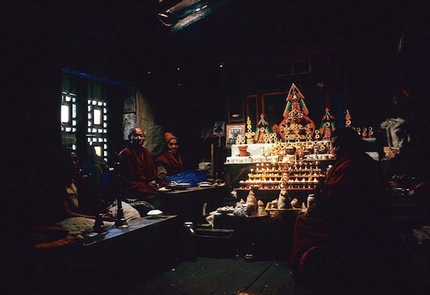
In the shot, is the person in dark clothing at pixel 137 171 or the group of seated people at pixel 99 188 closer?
the group of seated people at pixel 99 188

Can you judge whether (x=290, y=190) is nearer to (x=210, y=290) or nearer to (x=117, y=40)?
(x=210, y=290)

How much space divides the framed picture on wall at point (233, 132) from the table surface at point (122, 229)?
4.62 meters

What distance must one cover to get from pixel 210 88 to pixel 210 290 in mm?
7434

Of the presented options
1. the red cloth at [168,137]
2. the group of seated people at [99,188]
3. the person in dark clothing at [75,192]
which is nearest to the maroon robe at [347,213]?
the group of seated people at [99,188]

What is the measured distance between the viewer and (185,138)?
11.0 meters

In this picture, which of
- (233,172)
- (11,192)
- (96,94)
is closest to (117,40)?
(96,94)

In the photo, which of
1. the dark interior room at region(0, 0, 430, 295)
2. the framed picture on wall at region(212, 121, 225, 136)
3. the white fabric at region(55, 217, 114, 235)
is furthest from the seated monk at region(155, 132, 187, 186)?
the white fabric at region(55, 217, 114, 235)

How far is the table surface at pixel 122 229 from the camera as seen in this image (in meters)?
4.26

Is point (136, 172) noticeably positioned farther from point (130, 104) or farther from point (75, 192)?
point (75, 192)

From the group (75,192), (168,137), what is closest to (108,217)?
(75,192)

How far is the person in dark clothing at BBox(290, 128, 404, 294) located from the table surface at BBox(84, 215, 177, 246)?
8.26 ft

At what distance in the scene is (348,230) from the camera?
4.25m

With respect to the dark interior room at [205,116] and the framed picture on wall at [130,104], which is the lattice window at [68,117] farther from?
the framed picture on wall at [130,104]

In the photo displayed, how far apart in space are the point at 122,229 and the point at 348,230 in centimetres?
345
